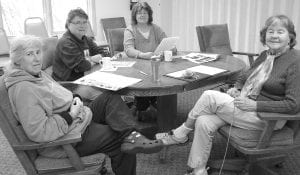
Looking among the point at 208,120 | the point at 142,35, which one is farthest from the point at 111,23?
the point at 208,120

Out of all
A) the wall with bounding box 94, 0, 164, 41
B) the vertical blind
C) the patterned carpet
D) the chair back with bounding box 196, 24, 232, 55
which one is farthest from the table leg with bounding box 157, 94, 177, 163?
the wall with bounding box 94, 0, 164, 41

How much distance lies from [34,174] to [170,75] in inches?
40.7

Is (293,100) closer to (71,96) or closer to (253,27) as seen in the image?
(71,96)

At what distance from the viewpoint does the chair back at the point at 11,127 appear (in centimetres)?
132

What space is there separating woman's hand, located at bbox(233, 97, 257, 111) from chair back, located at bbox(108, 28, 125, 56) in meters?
1.78

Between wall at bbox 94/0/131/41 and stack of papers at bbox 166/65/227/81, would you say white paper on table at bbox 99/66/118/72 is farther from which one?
wall at bbox 94/0/131/41

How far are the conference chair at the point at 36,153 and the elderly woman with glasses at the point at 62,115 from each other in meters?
0.03

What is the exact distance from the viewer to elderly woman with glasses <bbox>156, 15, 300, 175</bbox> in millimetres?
1606

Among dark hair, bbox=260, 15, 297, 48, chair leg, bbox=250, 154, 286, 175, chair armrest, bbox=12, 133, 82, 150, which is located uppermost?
dark hair, bbox=260, 15, 297, 48

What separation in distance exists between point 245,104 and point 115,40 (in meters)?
1.88

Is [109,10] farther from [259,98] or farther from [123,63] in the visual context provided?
[259,98]

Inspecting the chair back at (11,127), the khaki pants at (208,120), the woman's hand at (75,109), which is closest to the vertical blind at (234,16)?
the khaki pants at (208,120)

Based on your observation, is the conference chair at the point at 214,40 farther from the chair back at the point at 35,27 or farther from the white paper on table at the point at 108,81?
the chair back at the point at 35,27

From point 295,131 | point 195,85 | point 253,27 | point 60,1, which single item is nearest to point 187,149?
point 195,85
